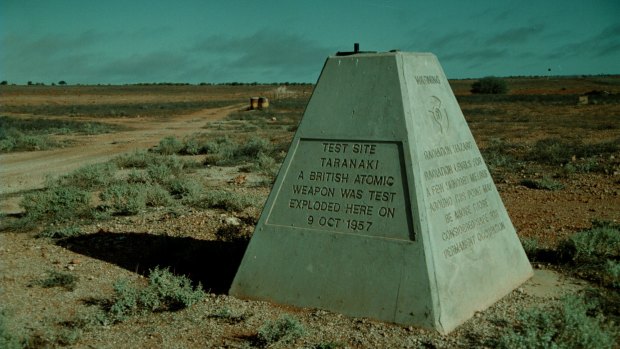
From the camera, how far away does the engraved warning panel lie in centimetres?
417

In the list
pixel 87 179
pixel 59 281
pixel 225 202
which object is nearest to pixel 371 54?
pixel 59 281

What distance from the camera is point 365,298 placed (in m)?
4.14

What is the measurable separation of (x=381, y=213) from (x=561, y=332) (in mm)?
1448

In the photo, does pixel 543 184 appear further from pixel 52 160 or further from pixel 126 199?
pixel 52 160

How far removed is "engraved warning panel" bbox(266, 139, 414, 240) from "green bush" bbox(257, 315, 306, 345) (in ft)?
2.77

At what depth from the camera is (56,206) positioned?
27.2 feet

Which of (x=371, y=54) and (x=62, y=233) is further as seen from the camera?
(x=62, y=233)

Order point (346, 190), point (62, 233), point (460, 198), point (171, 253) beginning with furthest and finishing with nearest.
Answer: point (62, 233) < point (171, 253) < point (460, 198) < point (346, 190)

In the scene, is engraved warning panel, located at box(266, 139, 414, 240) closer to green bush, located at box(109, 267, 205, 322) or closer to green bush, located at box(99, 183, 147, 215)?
green bush, located at box(109, 267, 205, 322)

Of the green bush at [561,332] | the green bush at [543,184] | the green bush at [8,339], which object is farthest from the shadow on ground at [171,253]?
the green bush at [543,184]

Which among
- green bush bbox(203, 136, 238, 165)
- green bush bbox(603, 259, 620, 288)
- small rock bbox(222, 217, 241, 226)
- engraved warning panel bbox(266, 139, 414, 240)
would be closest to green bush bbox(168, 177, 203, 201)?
small rock bbox(222, 217, 241, 226)

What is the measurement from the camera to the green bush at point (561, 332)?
3.43m

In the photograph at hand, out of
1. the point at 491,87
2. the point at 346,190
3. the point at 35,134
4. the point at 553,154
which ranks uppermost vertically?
the point at 491,87

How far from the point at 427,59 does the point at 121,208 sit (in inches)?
215
